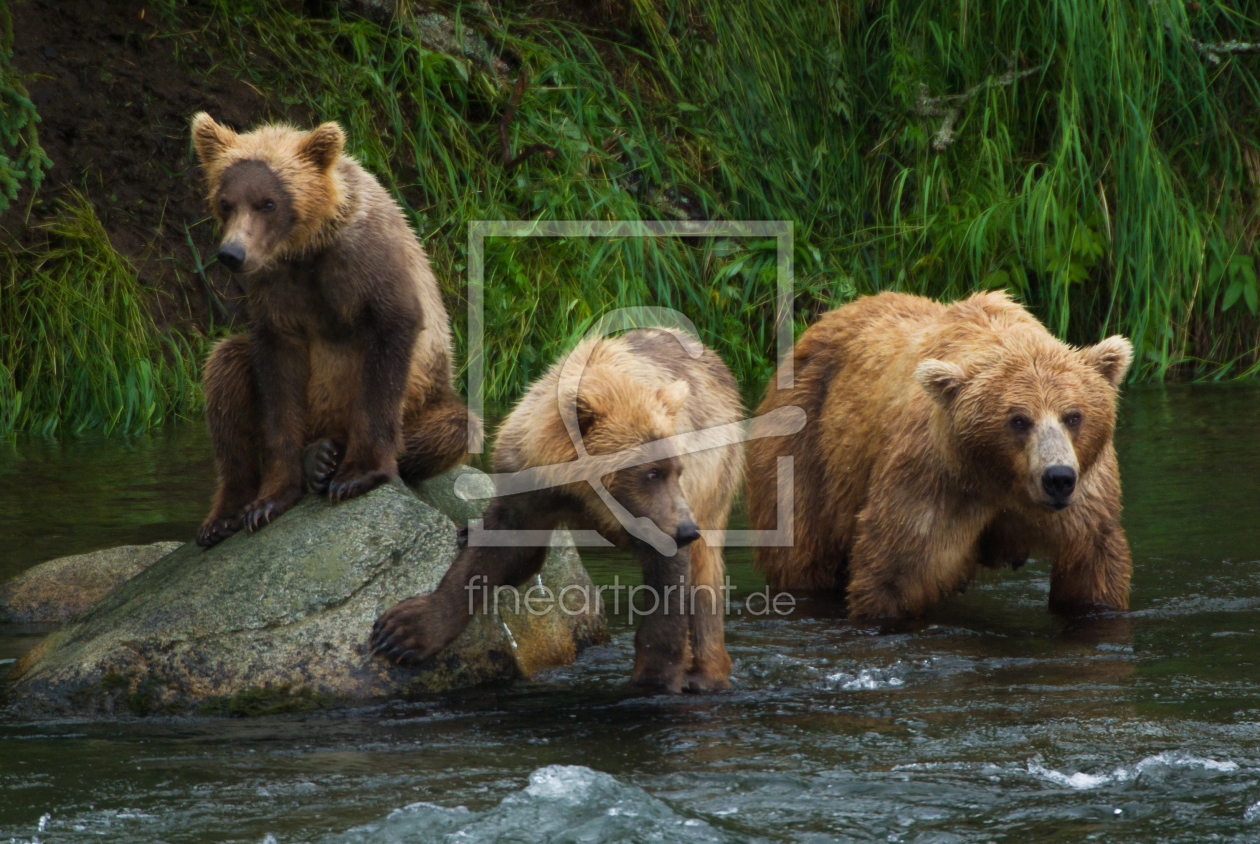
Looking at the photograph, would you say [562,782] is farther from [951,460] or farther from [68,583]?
[68,583]

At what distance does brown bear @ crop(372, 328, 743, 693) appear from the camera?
4.37 meters

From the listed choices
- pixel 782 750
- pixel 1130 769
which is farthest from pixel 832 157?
pixel 1130 769

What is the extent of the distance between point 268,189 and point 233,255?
303 mm

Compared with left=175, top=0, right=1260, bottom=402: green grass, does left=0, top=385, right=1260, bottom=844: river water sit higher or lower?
lower

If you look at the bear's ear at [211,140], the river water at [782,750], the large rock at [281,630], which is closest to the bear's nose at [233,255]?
the bear's ear at [211,140]

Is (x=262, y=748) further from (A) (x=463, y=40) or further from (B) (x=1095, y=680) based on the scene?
(A) (x=463, y=40)

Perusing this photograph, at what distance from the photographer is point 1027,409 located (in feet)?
16.4

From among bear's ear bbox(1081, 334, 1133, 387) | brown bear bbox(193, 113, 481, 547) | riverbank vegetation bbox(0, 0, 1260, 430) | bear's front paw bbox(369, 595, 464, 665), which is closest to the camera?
bear's front paw bbox(369, 595, 464, 665)

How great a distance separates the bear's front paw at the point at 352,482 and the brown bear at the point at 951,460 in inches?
73.9

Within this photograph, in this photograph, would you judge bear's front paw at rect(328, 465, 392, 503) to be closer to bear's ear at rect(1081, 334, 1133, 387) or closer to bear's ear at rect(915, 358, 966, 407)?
bear's ear at rect(915, 358, 966, 407)

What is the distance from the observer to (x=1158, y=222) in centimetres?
1073

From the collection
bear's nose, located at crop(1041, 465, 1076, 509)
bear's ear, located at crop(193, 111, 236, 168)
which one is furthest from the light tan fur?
bear's ear, located at crop(193, 111, 236, 168)

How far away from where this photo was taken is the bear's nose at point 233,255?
480 centimetres

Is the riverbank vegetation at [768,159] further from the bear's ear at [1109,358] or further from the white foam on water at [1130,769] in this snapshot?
the white foam on water at [1130,769]
